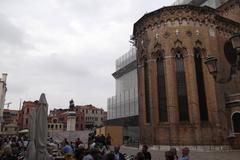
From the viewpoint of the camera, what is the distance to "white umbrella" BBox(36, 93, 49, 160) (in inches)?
363

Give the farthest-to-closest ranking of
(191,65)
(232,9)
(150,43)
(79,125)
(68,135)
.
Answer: (79,125) < (68,135) < (232,9) < (150,43) < (191,65)

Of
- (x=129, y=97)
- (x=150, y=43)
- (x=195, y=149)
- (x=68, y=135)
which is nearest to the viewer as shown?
(x=195, y=149)

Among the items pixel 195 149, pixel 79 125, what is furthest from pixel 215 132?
pixel 79 125

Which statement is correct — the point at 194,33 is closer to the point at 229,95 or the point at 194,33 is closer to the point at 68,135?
the point at 229,95

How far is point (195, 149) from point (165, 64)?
8.12m

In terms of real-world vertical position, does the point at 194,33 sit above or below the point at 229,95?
above

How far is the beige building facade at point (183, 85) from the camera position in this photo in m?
22.3

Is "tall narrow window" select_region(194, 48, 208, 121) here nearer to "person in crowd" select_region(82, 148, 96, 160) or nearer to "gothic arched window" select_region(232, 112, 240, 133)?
"gothic arched window" select_region(232, 112, 240, 133)

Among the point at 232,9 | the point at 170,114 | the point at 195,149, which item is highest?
the point at 232,9

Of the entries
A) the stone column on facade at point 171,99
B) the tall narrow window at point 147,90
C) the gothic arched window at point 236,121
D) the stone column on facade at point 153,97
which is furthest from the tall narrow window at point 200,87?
the tall narrow window at point 147,90

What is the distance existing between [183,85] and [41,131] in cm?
1644

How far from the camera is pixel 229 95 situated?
980 inches

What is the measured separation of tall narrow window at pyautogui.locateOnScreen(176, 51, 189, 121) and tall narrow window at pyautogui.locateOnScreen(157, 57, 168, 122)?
→ 53.2 inches

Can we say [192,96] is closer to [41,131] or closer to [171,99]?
[171,99]
